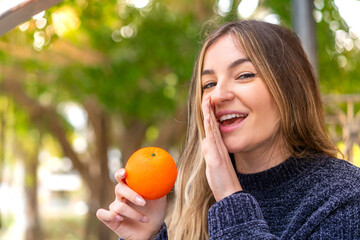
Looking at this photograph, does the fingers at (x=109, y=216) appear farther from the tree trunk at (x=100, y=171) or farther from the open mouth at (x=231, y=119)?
the tree trunk at (x=100, y=171)

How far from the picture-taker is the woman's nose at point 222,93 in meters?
1.72

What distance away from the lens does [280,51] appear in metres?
1.85

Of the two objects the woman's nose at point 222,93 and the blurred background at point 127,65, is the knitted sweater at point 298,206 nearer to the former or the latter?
the woman's nose at point 222,93

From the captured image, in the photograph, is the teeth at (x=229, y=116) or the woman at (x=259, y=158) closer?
the woman at (x=259, y=158)

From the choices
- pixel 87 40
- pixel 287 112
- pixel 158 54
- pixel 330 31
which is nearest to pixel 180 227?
pixel 287 112

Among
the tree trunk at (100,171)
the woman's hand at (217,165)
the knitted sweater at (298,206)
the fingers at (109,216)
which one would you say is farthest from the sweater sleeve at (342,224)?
the tree trunk at (100,171)

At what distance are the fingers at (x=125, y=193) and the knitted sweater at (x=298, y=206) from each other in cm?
19

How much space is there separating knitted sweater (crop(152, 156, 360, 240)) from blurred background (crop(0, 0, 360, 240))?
91cm

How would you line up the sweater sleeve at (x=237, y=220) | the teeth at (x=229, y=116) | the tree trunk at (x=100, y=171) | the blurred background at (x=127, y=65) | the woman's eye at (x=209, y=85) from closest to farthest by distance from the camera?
the sweater sleeve at (x=237, y=220) → the teeth at (x=229, y=116) → the woman's eye at (x=209, y=85) → the blurred background at (x=127, y=65) → the tree trunk at (x=100, y=171)

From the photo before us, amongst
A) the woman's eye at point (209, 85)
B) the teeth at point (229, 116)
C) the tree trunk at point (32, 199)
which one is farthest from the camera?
the tree trunk at point (32, 199)

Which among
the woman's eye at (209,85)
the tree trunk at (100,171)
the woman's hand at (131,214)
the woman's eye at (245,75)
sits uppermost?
the tree trunk at (100,171)

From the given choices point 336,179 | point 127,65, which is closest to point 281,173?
point 336,179

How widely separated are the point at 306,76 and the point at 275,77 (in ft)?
0.71

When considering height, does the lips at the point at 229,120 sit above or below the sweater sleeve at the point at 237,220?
above
